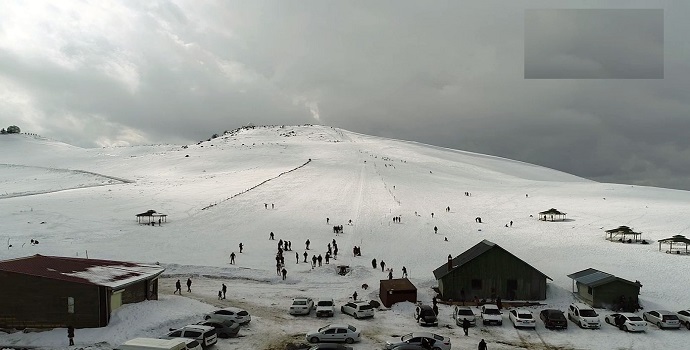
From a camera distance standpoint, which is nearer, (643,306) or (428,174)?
(643,306)

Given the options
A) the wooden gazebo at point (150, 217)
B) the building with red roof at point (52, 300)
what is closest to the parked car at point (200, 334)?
the building with red roof at point (52, 300)

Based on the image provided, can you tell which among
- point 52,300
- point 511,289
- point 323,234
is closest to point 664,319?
point 511,289

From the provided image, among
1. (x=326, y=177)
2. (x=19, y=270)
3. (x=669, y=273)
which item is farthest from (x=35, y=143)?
(x=669, y=273)

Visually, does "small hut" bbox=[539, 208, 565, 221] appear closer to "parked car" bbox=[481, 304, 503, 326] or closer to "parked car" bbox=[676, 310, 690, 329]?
"parked car" bbox=[676, 310, 690, 329]

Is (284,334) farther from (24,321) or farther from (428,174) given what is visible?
(428,174)

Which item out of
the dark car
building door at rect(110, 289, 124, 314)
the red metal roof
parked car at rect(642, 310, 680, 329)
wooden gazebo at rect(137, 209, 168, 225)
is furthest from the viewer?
wooden gazebo at rect(137, 209, 168, 225)

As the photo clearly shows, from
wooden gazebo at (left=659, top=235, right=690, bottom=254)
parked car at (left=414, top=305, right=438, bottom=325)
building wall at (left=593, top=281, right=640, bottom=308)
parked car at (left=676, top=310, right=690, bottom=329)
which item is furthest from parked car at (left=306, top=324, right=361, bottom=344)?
wooden gazebo at (left=659, top=235, right=690, bottom=254)
